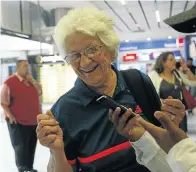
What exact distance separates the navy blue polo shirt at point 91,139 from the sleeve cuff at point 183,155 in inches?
15.1

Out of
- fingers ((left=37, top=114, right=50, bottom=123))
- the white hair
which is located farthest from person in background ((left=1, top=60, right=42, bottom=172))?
fingers ((left=37, top=114, right=50, bottom=123))

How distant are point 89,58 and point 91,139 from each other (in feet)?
1.12

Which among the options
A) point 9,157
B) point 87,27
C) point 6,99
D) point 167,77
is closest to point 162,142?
point 87,27

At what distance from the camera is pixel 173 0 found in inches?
346

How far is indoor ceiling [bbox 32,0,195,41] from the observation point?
328 inches

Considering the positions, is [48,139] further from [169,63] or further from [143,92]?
[169,63]

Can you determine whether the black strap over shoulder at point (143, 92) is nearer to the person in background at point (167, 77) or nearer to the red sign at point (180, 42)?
the person in background at point (167, 77)

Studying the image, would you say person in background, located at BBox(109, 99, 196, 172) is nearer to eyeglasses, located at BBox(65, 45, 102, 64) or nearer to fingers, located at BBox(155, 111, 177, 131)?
fingers, located at BBox(155, 111, 177, 131)

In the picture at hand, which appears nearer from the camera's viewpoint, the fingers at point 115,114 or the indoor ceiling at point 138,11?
the fingers at point 115,114

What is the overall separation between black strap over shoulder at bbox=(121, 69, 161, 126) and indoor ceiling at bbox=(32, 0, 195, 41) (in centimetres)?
519

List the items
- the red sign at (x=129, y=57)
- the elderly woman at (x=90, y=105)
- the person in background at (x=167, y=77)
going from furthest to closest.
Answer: the red sign at (x=129, y=57) → the person in background at (x=167, y=77) → the elderly woman at (x=90, y=105)

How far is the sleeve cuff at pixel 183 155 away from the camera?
2.98 ft

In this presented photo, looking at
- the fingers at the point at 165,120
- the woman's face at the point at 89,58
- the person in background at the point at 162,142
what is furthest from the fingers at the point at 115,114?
the woman's face at the point at 89,58

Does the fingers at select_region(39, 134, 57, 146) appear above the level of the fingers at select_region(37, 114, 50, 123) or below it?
below
